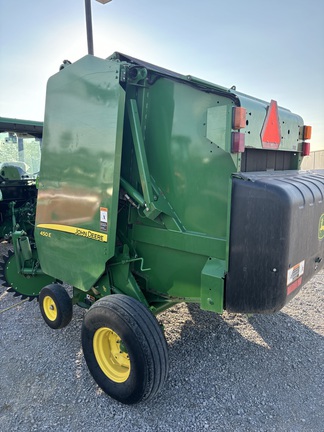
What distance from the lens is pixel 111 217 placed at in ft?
7.97

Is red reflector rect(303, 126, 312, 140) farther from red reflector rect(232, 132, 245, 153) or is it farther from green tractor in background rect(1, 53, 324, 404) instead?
red reflector rect(232, 132, 245, 153)

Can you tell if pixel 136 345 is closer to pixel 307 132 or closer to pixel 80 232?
pixel 80 232

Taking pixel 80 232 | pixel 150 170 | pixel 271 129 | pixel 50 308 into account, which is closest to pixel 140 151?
pixel 150 170

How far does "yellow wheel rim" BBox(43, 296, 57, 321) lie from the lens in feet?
10.3

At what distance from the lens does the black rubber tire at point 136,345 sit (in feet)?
7.06

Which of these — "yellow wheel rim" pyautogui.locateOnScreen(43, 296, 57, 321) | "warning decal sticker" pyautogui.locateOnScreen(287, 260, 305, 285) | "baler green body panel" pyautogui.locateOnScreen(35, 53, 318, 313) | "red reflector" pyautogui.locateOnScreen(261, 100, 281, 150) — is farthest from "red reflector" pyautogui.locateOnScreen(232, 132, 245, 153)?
"yellow wheel rim" pyautogui.locateOnScreen(43, 296, 57, 321)

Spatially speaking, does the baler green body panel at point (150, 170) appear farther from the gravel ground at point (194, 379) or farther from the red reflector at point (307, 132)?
the gravel ground at point (194, 379)

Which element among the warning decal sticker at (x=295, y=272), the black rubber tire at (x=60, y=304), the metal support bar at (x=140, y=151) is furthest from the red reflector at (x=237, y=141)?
the black rubber tire at (x=60, y=304)

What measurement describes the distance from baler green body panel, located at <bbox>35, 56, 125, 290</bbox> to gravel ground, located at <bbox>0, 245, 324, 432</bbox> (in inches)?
29.9

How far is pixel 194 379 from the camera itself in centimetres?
264

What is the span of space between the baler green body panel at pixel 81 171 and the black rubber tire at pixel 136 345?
0.38m

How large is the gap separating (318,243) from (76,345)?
2.25 metres

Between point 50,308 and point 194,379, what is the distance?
4.86 ft

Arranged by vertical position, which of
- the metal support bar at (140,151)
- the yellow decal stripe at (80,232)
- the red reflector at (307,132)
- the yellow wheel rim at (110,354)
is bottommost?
the yellow wheel rim at (110,354)
